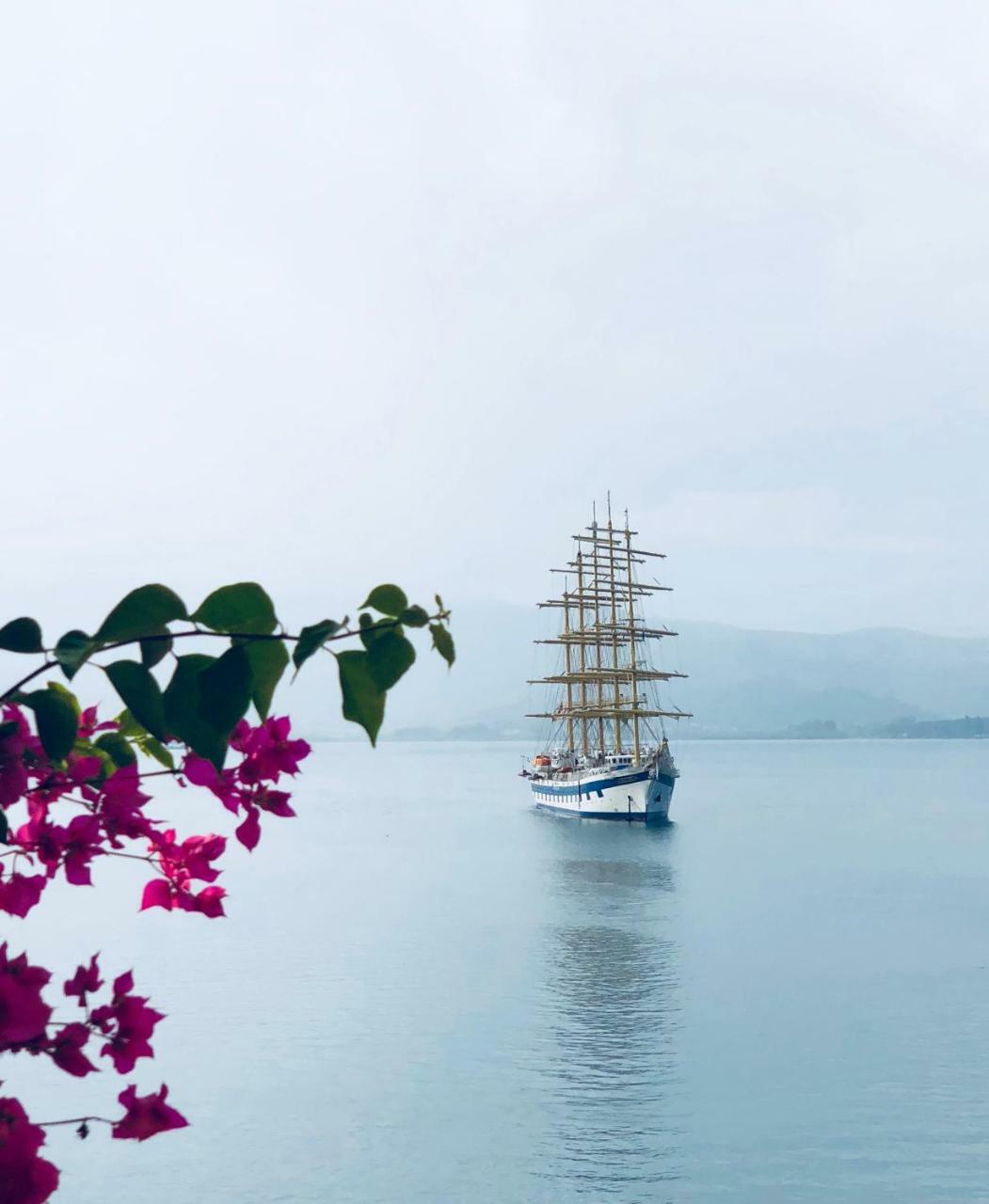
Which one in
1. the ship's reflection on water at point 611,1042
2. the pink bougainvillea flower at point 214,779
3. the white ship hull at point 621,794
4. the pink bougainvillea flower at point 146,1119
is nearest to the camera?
the pink bougainvillea flower at point 214,779

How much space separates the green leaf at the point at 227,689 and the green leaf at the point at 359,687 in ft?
0.25

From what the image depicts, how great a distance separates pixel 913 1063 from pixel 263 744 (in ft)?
82.0

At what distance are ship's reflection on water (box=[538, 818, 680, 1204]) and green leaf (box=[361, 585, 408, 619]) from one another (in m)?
18.5

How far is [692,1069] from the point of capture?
22.9 metres

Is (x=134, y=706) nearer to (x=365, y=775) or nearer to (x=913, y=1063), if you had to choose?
(x=913, y=1063)

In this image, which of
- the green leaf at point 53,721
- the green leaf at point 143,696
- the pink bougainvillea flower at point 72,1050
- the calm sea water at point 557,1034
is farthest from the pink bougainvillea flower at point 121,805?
the calm sea water at point 557,1034

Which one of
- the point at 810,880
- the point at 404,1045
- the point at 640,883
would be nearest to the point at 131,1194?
the point at 404,1045

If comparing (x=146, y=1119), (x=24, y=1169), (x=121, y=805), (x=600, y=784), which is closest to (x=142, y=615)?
(x=24, y=1169)

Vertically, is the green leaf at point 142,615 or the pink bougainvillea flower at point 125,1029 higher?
the green leaf at point 142,615

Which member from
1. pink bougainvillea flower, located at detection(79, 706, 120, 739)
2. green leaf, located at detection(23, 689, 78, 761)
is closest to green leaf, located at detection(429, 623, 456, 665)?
green leaf, located at detection(23, 689, 78, 761)

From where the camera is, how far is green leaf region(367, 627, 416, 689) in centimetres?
93

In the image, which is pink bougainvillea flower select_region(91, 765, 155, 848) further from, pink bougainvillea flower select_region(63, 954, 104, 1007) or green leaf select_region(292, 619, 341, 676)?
green leaf select_region(292, 619, 341, 676)

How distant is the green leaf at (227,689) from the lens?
2.99 ft

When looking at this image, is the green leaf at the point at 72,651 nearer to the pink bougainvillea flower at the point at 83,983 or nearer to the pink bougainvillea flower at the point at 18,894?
the pink bougainvillea flower at the point at 18,894
